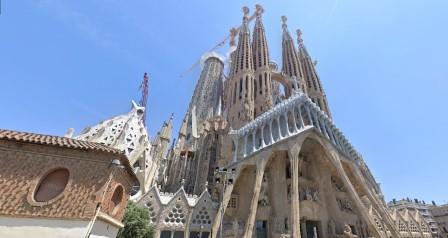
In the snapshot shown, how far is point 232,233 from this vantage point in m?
19.6

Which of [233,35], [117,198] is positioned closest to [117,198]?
[117,198]

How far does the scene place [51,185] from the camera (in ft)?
31.1

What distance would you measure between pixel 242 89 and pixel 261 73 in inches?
216

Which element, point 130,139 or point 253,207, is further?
point 130,139

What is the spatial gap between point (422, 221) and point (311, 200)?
849 inches

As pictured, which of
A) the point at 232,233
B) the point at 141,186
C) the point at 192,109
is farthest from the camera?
the point at 192,109

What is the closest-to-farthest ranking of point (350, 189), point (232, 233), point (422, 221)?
point (232, 233)
point (350, 189)
point (422, 221)

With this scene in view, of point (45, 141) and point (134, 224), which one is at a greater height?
point (45, 141)

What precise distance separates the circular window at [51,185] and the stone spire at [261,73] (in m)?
29.2

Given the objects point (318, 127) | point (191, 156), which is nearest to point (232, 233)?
point (318, 127)

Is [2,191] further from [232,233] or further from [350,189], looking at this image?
[350,189]

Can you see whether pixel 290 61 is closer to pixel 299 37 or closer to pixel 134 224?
pixel 299 37

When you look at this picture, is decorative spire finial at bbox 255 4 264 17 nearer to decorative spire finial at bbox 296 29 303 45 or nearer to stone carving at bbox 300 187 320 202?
decorative spire finial at bbox 296 29 303 45

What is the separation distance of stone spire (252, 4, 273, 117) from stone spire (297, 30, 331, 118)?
850cm
